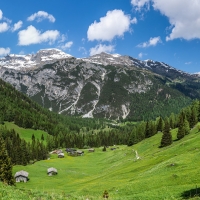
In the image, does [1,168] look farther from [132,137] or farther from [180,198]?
[132,137]

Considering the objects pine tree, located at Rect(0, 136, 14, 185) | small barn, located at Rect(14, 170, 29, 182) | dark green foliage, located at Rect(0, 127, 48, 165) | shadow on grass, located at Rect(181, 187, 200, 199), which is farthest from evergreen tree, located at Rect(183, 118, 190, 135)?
dark green foliage, located at Rect(0, 127, 48, 165)

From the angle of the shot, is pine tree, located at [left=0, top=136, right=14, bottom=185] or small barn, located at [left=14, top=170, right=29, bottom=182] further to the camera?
small barn, located at [left=14, top=170, right=29, bottom=182]

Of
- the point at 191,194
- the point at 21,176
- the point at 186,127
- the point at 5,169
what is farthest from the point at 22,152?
the point at 191,194

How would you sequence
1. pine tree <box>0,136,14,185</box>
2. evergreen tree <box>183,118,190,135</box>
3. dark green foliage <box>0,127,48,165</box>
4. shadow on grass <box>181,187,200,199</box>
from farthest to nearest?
dark green foliage <box>0,127,48,165</box>, evergreen tree <box>183,118,190,135</box>, pine tree <box>0,136,14,185</box>, shadow on grass <box>181,187,200,199</box>

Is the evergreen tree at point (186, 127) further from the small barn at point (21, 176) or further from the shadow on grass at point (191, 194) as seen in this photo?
the shadow on grass at point (191, 194)

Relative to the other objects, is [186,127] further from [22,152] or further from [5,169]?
[22,152]

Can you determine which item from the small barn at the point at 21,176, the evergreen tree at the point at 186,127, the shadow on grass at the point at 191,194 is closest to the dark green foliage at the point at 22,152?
the small barn at the point at 21,176

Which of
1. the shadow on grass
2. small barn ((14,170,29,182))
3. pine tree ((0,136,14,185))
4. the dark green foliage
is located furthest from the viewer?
the dark green foliage

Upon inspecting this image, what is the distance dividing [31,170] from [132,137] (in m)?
66.7

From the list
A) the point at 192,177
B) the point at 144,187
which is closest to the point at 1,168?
the point at 144,187

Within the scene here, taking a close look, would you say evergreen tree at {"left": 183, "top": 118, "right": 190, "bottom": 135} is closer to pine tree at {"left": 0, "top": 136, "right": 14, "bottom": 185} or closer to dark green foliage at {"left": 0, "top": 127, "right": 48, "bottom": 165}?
pine tree at {"left": 0, "top": 136, "right": 14, "bottom": 185}

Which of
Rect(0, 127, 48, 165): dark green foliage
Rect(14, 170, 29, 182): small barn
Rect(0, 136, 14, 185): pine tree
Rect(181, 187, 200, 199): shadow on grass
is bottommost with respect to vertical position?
Rect(181, 187, 200, 199): shadow on grass

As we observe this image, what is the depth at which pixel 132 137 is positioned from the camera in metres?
142

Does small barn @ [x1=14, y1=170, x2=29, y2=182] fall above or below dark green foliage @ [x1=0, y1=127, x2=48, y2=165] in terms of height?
below
